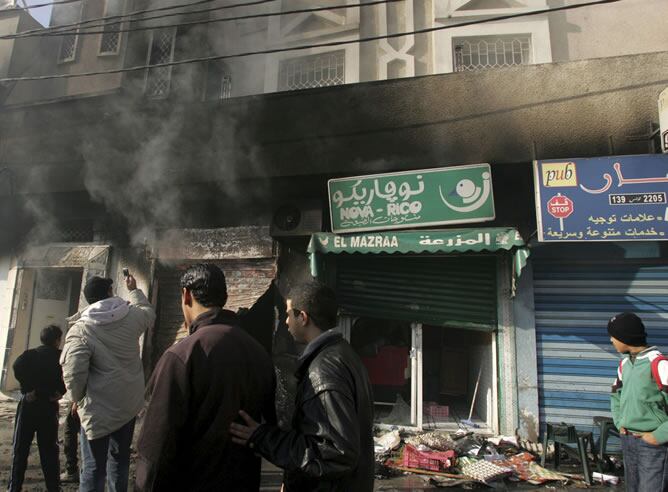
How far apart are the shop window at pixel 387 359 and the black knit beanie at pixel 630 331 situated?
3.45 m

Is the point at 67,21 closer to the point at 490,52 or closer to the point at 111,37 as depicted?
the point at 111,37

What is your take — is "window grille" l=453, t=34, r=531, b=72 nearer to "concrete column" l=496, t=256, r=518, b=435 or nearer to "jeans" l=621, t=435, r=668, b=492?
"concrete column" l=496, t=256, r=518, b=435

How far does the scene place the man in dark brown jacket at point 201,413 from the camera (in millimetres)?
1559

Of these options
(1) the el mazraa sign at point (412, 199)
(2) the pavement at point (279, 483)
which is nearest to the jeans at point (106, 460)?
(2) the pavement at point (279, 483)

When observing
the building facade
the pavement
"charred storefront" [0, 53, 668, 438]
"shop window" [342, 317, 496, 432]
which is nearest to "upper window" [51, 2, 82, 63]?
the building facade

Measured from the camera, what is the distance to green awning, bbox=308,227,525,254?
5.45 metres

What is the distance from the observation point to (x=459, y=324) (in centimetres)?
616

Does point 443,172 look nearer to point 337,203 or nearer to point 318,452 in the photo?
point 337,203

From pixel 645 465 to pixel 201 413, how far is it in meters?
3.33

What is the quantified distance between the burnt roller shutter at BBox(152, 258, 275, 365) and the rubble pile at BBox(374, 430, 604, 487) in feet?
9.64

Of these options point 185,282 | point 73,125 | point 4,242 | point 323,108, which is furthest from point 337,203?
point 4,242

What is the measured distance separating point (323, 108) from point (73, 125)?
16.1ft

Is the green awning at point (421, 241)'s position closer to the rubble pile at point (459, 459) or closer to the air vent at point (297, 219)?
the air vent at point (297, 219)

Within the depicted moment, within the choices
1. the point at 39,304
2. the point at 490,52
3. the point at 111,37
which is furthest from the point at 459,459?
the point at 111,37
